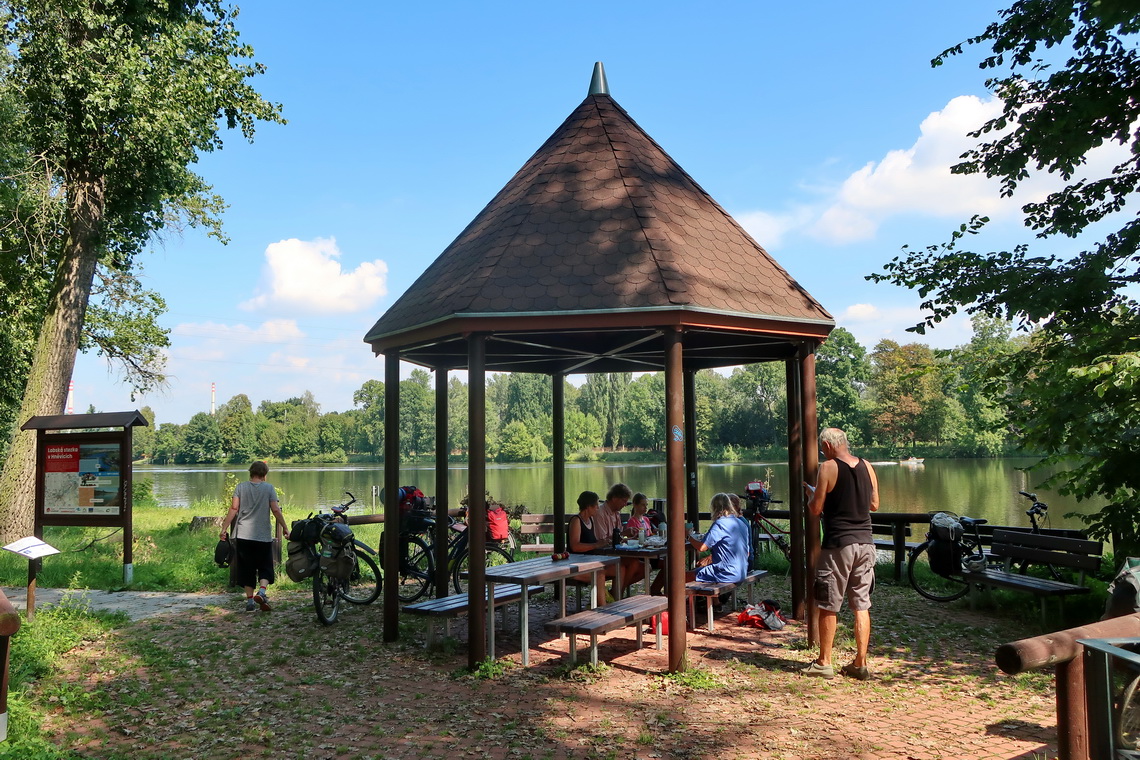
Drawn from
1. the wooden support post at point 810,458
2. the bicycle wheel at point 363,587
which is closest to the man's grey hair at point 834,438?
the wooden support post at point 810,458

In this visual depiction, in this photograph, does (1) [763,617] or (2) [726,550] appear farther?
(1) [763,617]

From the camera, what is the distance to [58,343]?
14.2m

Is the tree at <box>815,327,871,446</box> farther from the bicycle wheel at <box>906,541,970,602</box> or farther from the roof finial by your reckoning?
the roof finial

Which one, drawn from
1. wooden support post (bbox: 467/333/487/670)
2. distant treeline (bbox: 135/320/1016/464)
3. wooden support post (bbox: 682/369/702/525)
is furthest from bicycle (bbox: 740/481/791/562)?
distant treeline (bbox: 135/320/1016/464)

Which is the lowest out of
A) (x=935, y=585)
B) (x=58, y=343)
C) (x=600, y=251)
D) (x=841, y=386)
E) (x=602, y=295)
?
(x=935, y=585)

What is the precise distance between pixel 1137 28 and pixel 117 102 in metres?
13.8

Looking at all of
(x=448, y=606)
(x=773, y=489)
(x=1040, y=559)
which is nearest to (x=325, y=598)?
(x=448, y=606)

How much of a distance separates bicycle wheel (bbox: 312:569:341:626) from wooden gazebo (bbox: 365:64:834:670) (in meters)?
0.95

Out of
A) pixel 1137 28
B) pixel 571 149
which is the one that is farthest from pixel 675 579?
pixel 1137 28

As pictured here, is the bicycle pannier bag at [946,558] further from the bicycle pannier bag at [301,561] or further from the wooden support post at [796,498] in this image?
the bicycle pannier bag at [301,561]

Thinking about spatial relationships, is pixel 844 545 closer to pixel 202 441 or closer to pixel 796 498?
pixel 796 498

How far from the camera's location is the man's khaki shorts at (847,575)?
6.14 m

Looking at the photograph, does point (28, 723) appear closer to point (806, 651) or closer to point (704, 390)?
point (806, 651)

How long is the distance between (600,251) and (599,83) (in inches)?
111
